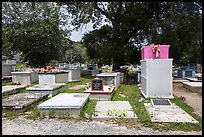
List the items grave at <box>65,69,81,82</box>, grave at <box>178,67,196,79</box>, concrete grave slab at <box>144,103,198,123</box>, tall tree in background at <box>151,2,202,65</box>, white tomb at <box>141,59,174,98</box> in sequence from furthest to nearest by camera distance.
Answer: grave at <box>178,67,196,79</box> < tall tree in background at <box>151,2,202,65</box> < grave at <box>65,69,81,82</box> < white tomb at <box>141,59,174,98</box> < concrete grave slab at <box>144,103,198,123</box>

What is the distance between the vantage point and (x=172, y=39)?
18.2 m

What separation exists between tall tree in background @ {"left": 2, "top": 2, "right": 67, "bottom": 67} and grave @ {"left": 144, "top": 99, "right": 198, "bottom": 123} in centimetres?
1512

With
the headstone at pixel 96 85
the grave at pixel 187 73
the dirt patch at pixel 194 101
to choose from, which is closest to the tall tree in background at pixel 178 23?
the grave at pixel 187 73

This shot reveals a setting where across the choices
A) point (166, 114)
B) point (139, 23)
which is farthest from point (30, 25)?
point (166, 114)

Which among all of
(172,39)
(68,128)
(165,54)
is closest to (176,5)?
(172,39)

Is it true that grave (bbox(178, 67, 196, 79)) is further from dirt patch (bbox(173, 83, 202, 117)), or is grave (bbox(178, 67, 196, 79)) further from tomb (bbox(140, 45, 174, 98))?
tomb (bbox(140, 45, 174, 98))

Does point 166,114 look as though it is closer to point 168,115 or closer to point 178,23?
point 168,115

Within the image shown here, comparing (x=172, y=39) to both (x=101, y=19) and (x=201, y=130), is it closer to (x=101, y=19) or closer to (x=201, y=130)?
(x=101, y=19)

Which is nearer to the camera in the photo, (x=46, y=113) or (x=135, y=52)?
(x=46, y=113)

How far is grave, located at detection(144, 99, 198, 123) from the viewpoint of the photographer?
5664mm

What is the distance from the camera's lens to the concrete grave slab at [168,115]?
5.66 metres

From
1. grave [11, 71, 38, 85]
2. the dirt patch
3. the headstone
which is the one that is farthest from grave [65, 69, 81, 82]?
the dirt patch

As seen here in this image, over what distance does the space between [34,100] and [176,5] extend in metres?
13.9

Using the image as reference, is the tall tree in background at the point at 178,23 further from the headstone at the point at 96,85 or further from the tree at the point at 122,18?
the headstone at the point at 96,85
